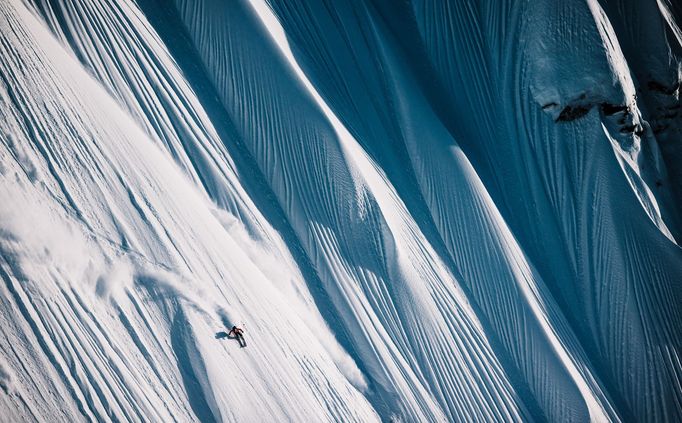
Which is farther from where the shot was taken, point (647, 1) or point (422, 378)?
point (647, 1)

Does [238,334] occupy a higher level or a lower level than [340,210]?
lower

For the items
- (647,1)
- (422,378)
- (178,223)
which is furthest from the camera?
(647,1)

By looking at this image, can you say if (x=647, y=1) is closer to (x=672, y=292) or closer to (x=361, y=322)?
(x=672, y=292)

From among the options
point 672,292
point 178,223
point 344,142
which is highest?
point 344,142

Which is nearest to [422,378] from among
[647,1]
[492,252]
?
[492,252]

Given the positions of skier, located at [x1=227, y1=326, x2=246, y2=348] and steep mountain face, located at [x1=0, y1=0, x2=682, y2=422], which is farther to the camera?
skier, located at [x1=227, y1=326, x2=246, y2=348]

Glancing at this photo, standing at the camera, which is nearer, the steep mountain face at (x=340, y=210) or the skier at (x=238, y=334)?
the steep mountain face at (x=340, y=210)

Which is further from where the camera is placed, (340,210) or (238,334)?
(340,210)

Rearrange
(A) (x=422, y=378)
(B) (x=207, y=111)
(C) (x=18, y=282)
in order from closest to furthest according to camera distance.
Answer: (C) (x=18, y=282)
(A) (x=422, y=378)
(B) (x=207, y=111)
